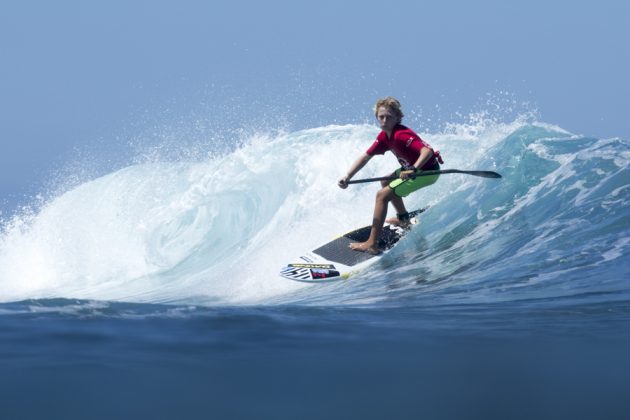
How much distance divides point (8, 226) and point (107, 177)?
2.90 metres

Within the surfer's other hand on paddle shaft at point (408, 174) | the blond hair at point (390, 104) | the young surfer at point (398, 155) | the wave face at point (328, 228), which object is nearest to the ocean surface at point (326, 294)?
the wave face at point (328, 228)

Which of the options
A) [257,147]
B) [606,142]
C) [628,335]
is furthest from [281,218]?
[628,335]

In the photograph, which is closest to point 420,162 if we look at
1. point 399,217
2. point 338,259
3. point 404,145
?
point 404,145

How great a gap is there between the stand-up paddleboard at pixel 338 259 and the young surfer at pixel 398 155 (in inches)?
7.7

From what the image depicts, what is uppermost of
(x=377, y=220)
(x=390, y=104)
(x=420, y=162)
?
(x=390, y=104)

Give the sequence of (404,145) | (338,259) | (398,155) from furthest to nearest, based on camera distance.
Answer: (338,259)
(398,155)
(404,145)

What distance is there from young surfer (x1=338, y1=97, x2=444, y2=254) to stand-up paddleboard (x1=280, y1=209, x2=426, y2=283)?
20cm

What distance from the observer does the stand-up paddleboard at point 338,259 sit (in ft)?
26.5

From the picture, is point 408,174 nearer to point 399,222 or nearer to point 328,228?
point 399,222

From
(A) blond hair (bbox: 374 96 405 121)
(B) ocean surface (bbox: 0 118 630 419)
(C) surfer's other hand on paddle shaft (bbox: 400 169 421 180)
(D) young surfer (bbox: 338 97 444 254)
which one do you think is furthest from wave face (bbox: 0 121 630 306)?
(A) blond hair (bbox: 374 96 405 121)

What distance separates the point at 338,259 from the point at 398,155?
1.42 m

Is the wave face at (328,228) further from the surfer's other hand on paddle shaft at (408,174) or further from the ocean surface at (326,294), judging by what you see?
the surfer's other hand on paddle shaft at (408,174)

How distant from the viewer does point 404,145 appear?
7902 mm

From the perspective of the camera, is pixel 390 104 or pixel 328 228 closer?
pixel 390 104
